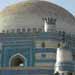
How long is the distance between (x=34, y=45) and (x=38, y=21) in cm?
493

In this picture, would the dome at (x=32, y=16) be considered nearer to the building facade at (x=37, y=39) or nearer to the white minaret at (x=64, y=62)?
the building facade at (x=37, y=39)

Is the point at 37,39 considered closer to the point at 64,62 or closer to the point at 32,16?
the point at 32,16

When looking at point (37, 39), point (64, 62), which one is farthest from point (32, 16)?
point (64, 62)

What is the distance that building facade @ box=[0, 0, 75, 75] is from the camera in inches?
1457

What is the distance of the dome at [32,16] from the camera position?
1719 inches

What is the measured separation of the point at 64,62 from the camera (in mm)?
35656

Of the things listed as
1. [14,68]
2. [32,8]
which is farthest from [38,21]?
[14,68]

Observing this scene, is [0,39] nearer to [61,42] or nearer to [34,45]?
[34,45]

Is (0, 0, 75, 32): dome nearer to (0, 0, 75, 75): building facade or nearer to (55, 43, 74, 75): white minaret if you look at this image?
(0, 0, 75, 75): building facade

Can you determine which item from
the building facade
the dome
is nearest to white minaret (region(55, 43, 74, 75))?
the building facade

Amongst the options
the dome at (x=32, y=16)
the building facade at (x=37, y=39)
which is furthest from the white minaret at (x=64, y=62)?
the dome at (x=32, y=16)

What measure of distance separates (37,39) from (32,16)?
5.15 metres

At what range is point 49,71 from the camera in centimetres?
3703

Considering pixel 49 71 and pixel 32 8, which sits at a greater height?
pixel 32 8
